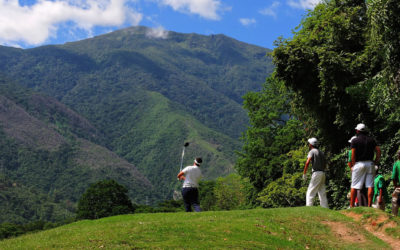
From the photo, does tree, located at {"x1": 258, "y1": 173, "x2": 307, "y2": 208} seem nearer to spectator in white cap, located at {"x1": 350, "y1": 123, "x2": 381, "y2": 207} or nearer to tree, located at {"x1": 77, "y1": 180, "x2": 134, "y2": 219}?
spectator in white cap, located at {"x1": 350, "y1": 123, "x2": 381, "y2": 207}

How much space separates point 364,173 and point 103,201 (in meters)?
76.9

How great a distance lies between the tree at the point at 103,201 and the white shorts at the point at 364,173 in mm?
73927

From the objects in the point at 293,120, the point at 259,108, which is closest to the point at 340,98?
the point at 293,120

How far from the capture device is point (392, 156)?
79.4ft

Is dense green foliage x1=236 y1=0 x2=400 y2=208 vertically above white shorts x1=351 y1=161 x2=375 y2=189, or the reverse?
dense green foliage x1=236 y1=0 x2=400 y2=208

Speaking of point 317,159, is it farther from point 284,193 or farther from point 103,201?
point 103,201

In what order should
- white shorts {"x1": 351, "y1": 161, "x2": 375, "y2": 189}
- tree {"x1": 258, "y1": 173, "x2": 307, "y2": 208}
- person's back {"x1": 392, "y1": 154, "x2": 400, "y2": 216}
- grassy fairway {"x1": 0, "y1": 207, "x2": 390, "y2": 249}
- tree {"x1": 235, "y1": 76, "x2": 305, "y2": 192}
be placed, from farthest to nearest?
1. tree {"x1": 235, "y1": 76, "x2": 305, "y2": 192}
2. tree {"x1": 258, "y1": 173, "x2": 307, "y2": 208}
3. white shorts {"x1": 351, "y1": 161, "x2": 375, "y2": 189}
4. person's back {"x1": 392, "y1": 154, "x2": 400, "y2": 216}
5. grassy fairway {"x1": 0, "y1": 207, "x2": 390, "y2": 249}

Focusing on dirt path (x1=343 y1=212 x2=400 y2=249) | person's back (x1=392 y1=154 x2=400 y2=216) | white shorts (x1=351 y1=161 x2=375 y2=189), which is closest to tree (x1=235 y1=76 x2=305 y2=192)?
white shorts (x1=351 y1=161 x2=375 y2=189)

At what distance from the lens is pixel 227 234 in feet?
42.2

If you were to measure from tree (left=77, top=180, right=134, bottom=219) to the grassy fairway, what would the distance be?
72.9m

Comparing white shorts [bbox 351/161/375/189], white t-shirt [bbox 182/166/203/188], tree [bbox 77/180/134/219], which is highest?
white shorts [bbox 351/161/375/189]

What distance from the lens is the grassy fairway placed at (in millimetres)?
11438

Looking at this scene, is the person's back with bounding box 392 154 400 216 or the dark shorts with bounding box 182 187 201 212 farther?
the dark shorts with bounding box 182 187 201 212

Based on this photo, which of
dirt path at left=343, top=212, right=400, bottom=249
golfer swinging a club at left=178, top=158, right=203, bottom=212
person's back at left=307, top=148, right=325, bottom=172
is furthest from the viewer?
golfer swinging a club at left=178, top=158, right=203, bottom=212
